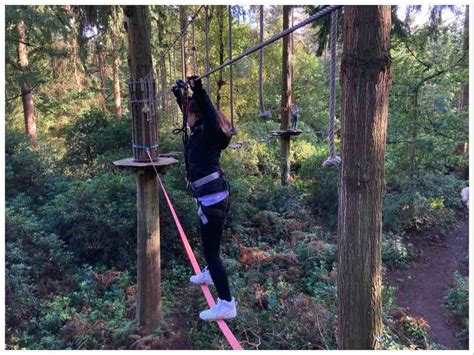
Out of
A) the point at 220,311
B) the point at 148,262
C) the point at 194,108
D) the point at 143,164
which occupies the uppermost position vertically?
the point at 194,108

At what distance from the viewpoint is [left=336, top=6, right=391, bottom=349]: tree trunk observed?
6.73 ft

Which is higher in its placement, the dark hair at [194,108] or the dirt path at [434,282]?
the dark hair at [194,108]

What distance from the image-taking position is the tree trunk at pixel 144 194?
4902 millimetres

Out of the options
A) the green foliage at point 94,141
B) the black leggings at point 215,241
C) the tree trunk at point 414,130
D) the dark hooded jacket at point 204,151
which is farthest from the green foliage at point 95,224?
the tree trunk at point 414,130

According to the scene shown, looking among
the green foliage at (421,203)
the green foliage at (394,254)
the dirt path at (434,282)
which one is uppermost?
the green foliage at (421,203)

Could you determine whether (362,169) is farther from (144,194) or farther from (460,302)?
(460,302)

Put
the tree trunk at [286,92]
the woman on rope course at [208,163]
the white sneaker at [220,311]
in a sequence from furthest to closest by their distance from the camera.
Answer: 1. the tree trunk at [286,92]
2. the white sneaker at [220,311]
3. the woman on rope course at [208,163]

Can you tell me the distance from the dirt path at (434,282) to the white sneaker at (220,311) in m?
3.70

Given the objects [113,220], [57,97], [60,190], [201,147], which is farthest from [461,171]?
[57,97]

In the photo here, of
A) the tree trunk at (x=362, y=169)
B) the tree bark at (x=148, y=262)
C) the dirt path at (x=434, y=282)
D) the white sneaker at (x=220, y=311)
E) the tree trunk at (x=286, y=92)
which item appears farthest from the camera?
the tree trunk at (x=286, y=92)

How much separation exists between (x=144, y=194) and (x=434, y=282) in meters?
5.03

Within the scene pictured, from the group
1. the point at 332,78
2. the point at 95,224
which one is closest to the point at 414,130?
the point at 95,224

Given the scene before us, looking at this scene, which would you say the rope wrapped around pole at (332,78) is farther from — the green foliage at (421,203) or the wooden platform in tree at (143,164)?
the green foliage at (421,203)

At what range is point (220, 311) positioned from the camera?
9.27 ft
